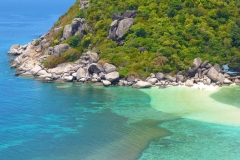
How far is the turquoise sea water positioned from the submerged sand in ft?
0.40

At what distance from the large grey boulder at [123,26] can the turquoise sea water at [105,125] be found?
11.5m

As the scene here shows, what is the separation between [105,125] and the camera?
38.3m

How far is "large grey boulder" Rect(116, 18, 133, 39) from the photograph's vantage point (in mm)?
58938

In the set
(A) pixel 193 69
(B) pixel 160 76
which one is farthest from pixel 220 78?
(B) pixel 160 76

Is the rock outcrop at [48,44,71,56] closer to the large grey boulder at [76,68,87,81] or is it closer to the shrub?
the shrub

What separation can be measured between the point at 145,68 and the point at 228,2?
915 inches

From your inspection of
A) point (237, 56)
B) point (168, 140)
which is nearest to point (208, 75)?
point (237, 56)

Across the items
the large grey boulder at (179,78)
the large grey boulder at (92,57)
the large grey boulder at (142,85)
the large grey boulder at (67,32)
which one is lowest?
the large grey boulder at (142,85)

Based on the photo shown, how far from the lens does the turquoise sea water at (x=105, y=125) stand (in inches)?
1267

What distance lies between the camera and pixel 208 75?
5212 cm

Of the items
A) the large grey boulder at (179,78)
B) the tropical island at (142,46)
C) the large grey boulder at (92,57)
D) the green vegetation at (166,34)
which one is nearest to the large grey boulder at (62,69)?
the tropical island at (142,46)

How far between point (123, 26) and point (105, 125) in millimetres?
24899

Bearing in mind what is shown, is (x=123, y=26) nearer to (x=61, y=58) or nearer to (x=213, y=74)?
(x=61, y=58)

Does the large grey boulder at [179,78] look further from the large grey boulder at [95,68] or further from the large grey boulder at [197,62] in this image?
the large grey boulder at [95,68]
